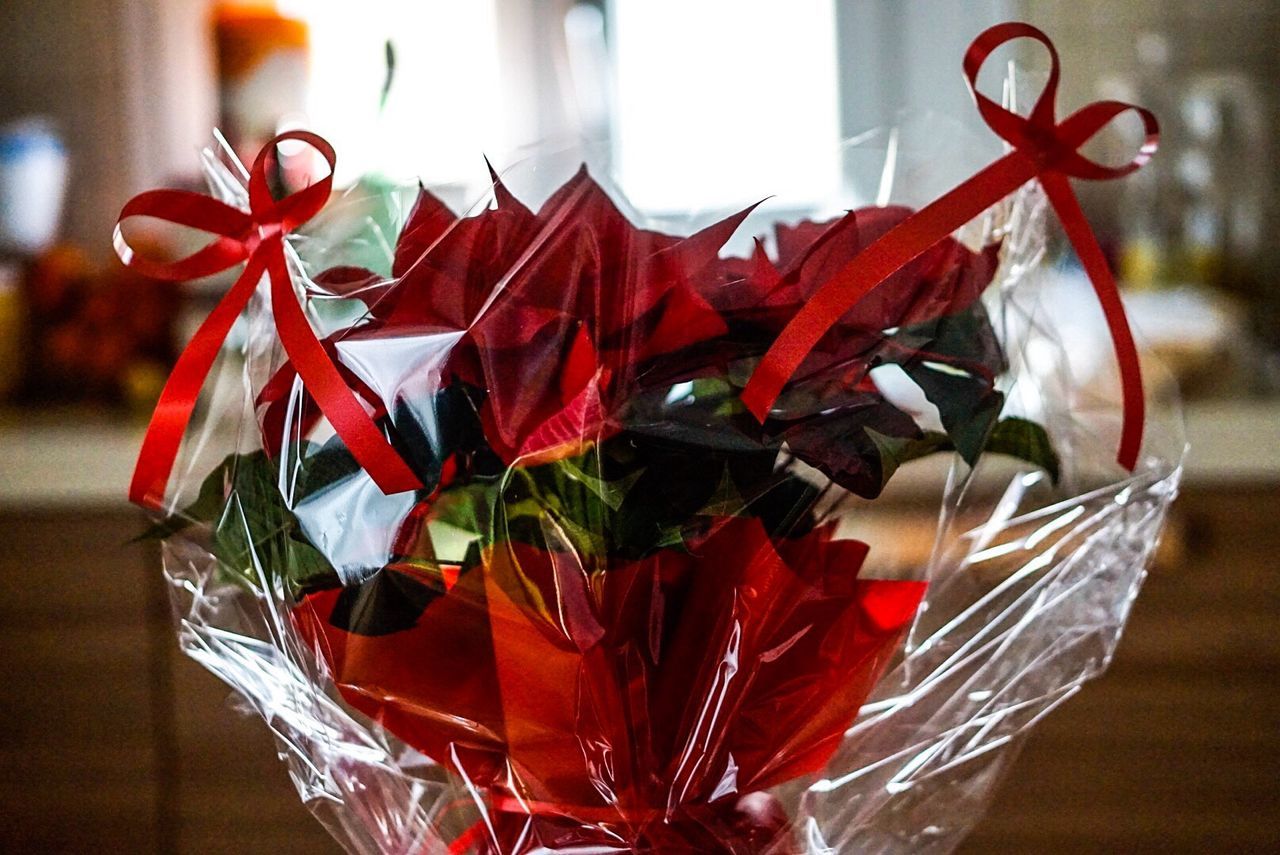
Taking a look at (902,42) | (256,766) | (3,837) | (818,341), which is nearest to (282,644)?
(818,341)

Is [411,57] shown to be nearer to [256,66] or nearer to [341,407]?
[256,66]

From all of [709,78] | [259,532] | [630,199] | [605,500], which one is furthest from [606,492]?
[709,78]

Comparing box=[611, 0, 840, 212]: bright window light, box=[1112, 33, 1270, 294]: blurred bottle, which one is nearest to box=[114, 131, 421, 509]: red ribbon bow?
box=[611, 0, 840, 212]: bright window light

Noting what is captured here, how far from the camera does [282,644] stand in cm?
37

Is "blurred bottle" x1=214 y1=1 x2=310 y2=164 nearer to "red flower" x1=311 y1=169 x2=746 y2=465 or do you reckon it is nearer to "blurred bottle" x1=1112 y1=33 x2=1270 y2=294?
"blurred bottle" x1=1112 y1=33 x2=1270 y2=294

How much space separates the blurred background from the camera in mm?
1274

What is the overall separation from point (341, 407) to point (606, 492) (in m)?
0.07

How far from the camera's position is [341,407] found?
0.32 m

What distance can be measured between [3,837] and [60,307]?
64cm

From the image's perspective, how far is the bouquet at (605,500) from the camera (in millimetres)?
325

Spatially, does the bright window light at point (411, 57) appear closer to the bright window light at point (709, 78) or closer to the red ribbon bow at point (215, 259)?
the bright window light at point (709, 78)

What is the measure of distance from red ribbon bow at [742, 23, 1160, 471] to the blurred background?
2.77ft

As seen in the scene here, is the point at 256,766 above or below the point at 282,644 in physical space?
below

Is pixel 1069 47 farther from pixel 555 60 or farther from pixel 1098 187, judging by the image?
pixel 555 60
